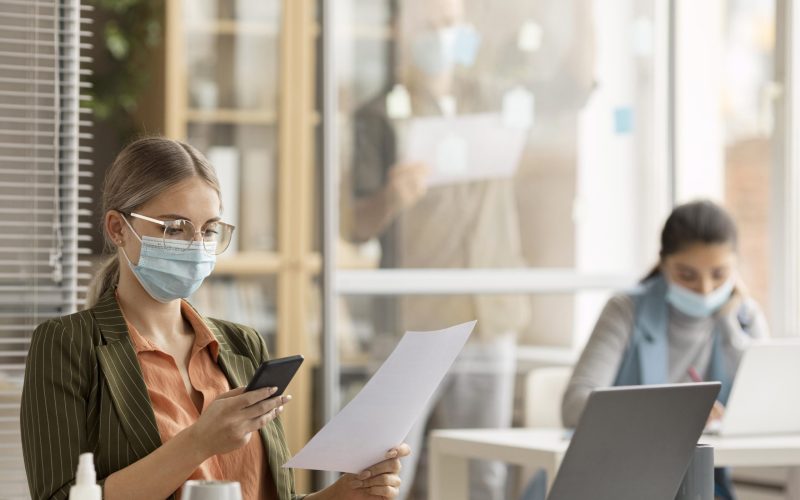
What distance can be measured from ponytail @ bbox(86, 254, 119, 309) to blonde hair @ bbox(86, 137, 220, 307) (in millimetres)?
12

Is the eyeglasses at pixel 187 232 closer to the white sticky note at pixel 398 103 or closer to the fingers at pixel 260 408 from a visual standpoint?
the fingers at pixel 260 408

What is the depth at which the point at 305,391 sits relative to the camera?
13.3 ft

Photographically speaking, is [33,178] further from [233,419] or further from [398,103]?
[398,103]

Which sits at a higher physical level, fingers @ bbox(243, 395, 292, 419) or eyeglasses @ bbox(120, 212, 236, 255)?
eyeglasses @ bbox(120, 212, 236, 255)

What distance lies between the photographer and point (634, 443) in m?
1.61

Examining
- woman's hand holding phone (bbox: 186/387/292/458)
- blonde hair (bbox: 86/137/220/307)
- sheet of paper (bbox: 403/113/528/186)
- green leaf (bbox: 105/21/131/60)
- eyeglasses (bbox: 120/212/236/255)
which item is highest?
green leaf (bbox: 105/21/131/60)

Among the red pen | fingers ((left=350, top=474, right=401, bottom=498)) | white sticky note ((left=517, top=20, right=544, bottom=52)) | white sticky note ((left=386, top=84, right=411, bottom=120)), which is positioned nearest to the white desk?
the red pen

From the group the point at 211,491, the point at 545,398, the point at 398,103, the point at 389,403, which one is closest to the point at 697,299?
the point at 545,398

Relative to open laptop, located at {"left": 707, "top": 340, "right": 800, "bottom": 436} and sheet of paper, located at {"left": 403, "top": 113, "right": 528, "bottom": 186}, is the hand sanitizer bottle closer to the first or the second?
open laptop, located at {"left": 707, "top": 340, "right": 800, "bottom": 436}

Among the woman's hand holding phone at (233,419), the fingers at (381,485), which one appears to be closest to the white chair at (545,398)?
the fingers at (381,485)

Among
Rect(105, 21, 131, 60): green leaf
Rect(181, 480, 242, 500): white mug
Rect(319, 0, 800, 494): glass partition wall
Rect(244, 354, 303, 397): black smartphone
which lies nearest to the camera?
Rect(181, 480, 242, 500): white mug

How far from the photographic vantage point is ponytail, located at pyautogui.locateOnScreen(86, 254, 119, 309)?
187 centimetres

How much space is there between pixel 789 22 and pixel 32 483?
10.2 ft

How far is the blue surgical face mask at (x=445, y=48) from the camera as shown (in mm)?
3814
